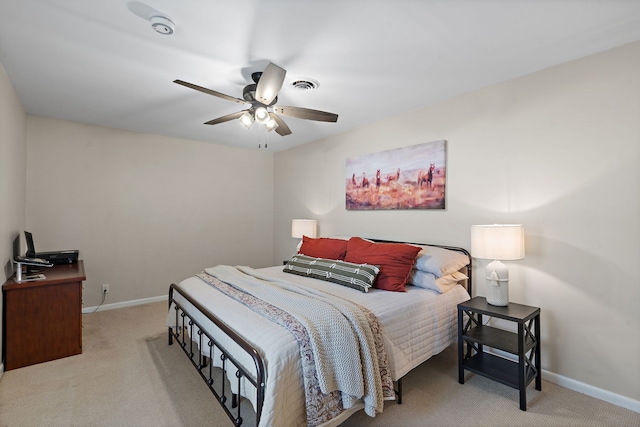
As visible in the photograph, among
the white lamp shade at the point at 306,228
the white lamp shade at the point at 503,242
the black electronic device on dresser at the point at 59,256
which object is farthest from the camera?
the white lamp shade at the point at 306,228

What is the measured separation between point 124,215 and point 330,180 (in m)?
2.82

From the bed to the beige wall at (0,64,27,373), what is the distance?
1.41m

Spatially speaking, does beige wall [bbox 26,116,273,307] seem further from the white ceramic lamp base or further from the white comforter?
the white ceramic lamp base

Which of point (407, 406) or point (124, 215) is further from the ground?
point (124, 215)

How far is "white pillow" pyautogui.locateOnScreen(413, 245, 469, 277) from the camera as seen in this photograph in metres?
2.65

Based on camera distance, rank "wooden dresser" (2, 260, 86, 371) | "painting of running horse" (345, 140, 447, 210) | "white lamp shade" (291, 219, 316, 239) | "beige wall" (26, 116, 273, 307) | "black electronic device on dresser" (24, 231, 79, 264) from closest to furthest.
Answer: "wooden dresser" (2, 260, 86, 371), "painting of running horse" (345, 140, 447, 210), "black electronic device on dresser" (24, 231, 79, 264), "beige wall" (26, 116, 273, 307), "white lamp shade" (291, 219, 316, 239)

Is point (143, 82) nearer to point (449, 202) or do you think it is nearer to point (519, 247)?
point (449, 202)

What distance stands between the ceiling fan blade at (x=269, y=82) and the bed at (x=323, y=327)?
1.43m

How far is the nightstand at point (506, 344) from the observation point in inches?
82.9

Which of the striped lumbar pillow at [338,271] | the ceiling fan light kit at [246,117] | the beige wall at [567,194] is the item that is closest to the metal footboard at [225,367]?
the striped lumbar pillow at [338,271]

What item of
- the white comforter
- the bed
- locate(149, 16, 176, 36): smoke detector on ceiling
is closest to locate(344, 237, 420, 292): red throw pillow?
the bed

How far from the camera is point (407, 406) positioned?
2.09 metres

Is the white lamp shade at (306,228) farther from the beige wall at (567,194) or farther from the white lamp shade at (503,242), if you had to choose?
the white lamp shade at (503,242)

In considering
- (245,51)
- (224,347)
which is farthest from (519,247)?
(245,51)
